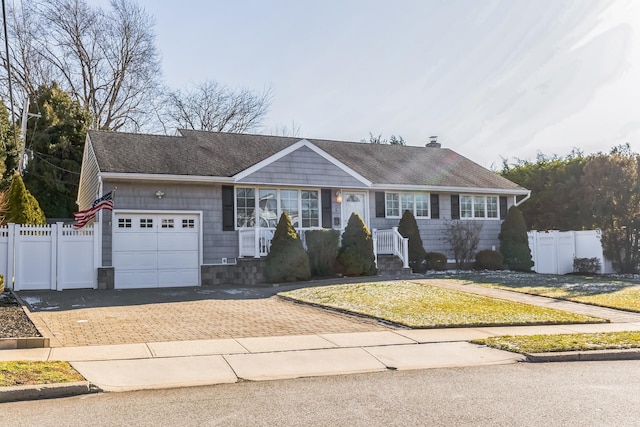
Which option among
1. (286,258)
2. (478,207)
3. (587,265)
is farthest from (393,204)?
(587,265)

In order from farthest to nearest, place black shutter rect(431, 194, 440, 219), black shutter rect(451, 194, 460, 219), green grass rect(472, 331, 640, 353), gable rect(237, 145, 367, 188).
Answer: black shutter rect(451, 194, 460, 219) → black shutter rect(431, 194, 440, 219) → gable rect(237, 145, 367, 188) → green grass rect(472, 331, 640, 353)

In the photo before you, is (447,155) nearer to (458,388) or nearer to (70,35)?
(458,388)

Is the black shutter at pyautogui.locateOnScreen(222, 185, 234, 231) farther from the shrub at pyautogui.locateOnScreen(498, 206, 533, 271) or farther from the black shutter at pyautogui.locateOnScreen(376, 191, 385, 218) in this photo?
the shrub at pyautogui.locateOnScreen(498, 206, 533, 271)

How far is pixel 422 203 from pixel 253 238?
747cm

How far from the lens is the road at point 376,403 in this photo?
531cm

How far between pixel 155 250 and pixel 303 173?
565 cm

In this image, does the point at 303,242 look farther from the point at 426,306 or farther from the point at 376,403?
the point at 376,403

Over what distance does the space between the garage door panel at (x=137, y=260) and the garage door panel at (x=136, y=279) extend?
0.15 m

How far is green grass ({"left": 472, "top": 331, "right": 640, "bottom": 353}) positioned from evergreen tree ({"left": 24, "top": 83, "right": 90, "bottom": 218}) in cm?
2769

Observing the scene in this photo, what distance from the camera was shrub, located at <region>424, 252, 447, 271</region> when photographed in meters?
21.6

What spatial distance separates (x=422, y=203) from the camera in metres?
22.9

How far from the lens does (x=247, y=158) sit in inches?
841

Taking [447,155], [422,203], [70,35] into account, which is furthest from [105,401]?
[70,35]

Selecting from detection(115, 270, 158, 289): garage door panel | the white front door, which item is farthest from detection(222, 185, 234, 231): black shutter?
the white front door
